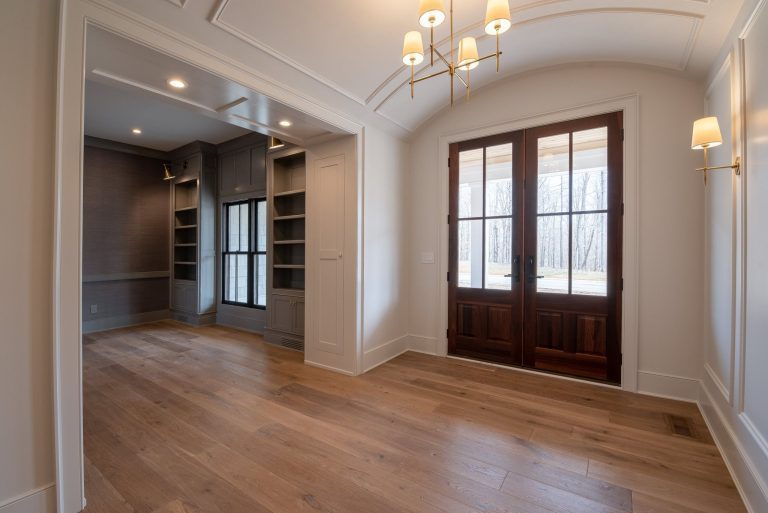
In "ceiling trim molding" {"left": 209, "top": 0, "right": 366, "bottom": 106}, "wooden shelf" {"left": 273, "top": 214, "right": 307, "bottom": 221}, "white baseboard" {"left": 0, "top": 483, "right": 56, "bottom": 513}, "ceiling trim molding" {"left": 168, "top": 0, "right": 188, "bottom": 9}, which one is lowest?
"white baseboard" {"left": 0, "top": 483, "right": 56, "bottom": 513}

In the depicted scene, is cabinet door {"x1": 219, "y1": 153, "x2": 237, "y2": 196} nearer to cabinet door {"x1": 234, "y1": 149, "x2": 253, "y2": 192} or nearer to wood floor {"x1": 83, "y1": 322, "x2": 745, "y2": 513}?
cabinet door {"x1": 234, "y1": 149, "x2": 253, "y2": 192}

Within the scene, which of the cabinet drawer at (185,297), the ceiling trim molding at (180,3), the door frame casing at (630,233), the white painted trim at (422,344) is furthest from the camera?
the cabinet drawer at (185,297)

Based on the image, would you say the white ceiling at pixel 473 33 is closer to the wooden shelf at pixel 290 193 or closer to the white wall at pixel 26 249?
the white wall at pixel 26 249

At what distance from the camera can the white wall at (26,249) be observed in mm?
1544

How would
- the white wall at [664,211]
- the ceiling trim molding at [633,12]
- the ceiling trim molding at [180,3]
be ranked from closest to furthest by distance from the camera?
the ceiling trim molding at [180,3]
the ceiling trim molding at [633,12]
the white wall at [664,211]

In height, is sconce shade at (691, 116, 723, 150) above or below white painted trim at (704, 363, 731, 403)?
above

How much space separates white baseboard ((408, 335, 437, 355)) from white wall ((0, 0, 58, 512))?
11.2 feet

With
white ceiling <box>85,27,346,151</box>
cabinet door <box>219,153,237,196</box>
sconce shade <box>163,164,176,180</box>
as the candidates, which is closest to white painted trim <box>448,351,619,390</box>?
white ceiling <box>85,27,346,151</box>

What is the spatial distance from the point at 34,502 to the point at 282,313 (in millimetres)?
3137

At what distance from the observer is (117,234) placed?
5.82 m

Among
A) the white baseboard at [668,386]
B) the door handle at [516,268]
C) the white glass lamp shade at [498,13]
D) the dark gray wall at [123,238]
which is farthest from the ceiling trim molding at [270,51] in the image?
the dark gray wall at [123,238]

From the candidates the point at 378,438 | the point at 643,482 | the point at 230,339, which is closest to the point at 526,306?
the point at 643,482

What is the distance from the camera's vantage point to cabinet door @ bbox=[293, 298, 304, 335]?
4.52 m

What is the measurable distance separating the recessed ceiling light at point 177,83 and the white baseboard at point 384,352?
2891 mm
